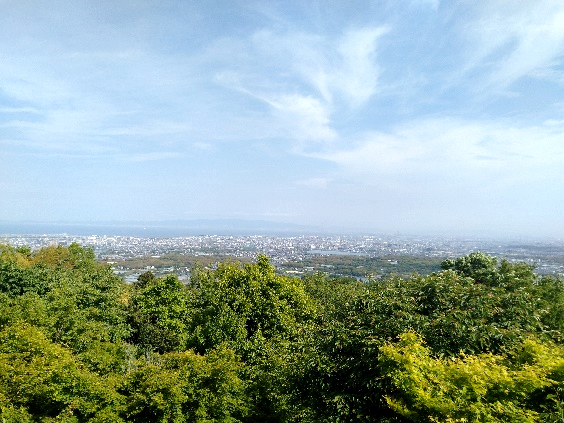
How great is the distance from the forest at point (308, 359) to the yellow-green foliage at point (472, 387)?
1.2 inches

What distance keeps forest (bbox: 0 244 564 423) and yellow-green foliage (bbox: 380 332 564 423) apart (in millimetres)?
32

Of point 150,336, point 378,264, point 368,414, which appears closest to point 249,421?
point 368,414

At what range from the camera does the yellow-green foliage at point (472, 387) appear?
6891mm

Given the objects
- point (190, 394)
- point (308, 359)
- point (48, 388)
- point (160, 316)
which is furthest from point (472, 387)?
point (160, 316)

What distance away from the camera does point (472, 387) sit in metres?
7.43

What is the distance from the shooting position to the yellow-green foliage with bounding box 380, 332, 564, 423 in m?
6.89

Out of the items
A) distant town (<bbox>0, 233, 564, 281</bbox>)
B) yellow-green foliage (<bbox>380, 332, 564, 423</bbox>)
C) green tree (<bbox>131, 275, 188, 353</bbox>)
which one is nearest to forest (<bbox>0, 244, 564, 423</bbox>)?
yellow-green foliage (<bbox>380, 332, 564, 423</bbox>)

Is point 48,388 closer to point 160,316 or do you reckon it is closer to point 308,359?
point 308,359

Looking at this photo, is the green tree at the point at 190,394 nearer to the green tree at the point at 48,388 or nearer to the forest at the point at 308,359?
the forest at the point at 308,359

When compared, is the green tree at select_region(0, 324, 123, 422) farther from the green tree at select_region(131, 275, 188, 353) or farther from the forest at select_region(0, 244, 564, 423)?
the green tree at select_region(131, 275, 188, 353)

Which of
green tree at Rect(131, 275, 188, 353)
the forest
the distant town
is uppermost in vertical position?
the forest

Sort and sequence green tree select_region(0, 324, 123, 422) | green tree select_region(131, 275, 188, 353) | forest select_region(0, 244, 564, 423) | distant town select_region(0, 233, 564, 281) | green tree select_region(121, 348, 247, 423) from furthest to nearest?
1. distant town select_region(0, 233, 564, 281)
2. green tree select_region(131, 275, 188, 353)
3. green tree select_region(0, 324, 123, 422)
4. green tree select_region(121, 348, 247, 423)
5. forest select_region(0, 244, 564, 423)

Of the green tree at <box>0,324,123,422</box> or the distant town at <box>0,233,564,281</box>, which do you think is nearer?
the green tree at <box>0,324,123,422</box>

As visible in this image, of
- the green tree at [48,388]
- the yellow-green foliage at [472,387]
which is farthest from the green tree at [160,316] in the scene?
the yellow-green foliage at [472,387]
